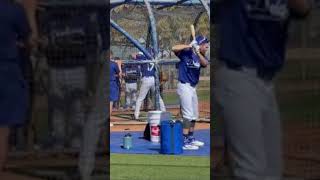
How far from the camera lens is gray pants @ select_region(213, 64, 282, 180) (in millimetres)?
1971

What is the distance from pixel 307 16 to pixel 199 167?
3917 millimetres

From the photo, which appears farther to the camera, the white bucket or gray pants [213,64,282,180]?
the white bucket

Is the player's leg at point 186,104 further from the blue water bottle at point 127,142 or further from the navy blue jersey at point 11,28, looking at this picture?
the navy blue jersey at point 11,28

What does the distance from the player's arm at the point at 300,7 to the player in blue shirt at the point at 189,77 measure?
4280 mm

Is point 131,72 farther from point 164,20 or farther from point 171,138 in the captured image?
point 171,138

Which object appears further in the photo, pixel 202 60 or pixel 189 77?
pixel 189 77

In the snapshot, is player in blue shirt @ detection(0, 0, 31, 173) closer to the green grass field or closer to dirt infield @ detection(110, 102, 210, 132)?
the green grass field

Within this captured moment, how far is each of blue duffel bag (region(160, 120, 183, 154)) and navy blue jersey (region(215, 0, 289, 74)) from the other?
476cm

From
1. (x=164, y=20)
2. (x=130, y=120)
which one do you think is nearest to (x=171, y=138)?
(x=130, y=120)

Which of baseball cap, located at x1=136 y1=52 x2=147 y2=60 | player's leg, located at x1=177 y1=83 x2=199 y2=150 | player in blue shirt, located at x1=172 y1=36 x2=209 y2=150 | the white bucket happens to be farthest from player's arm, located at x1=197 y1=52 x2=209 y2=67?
baseball cap, located at x1=136 y1=52 x2=147 y2=60

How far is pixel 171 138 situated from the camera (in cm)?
684

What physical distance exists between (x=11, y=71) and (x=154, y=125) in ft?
19.1

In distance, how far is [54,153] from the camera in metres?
2.26

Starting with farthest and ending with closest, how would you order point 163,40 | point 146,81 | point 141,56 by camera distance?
point 163,40 < point 141,56 < point 146,81
